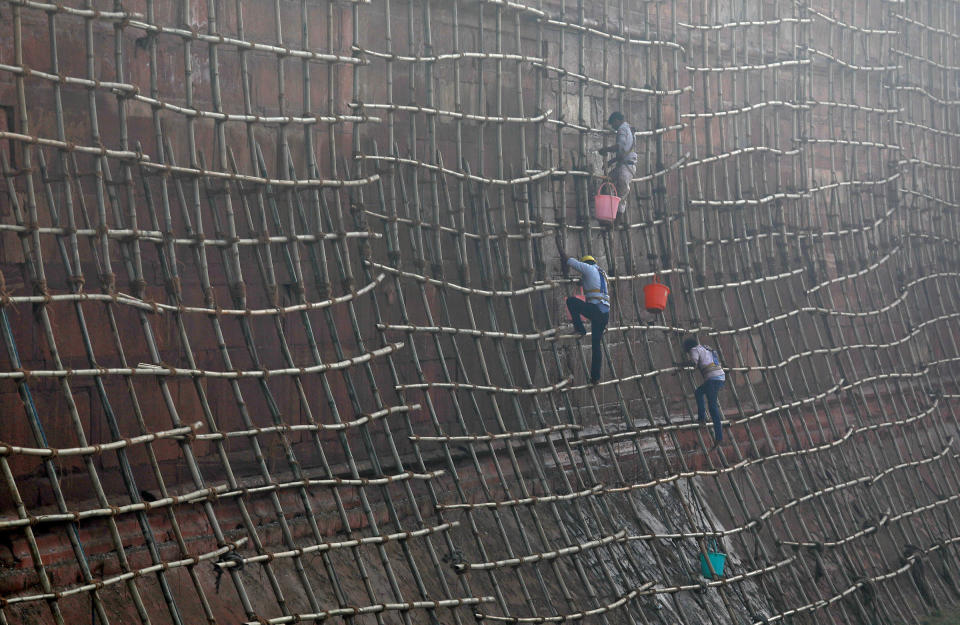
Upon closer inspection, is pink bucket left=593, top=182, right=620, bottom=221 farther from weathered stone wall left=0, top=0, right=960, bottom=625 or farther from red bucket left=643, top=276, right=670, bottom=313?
red bucket left=643, top=276, right=670, bottom=313

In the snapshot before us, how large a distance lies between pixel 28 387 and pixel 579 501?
3.98m

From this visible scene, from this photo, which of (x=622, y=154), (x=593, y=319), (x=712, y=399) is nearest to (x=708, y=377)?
(x=712, y=399)

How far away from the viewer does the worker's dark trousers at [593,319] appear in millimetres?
8500

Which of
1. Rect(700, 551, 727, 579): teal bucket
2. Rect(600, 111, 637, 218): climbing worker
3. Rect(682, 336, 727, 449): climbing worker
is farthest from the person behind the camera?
Rect(682, 336, 727, 449): climbing worker

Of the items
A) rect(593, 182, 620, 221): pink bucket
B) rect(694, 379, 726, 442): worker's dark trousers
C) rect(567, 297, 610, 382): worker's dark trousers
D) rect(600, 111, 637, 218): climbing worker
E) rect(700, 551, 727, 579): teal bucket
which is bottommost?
rect(700, 551, 727, 579): teal bucket

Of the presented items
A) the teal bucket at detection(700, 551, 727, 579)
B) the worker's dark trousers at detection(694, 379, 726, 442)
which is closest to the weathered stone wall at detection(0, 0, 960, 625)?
the teal bucket at detection(700, 551, 727, 579)

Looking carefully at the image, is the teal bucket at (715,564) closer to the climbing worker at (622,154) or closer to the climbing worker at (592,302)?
the climbing worker at (592,302)

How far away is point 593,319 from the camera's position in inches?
336

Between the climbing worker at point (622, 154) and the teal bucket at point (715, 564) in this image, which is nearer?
the teal bucket at point (715, 564)

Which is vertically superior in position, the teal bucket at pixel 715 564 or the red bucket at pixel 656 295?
the red bucket at pixel 656 295

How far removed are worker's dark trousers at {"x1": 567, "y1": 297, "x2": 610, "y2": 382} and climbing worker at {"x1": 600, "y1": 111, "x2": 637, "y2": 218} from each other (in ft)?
3.90

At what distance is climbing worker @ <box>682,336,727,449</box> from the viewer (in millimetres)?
9422

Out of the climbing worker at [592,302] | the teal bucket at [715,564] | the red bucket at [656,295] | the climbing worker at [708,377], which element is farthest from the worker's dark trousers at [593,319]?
the teal bucket at [715,564]

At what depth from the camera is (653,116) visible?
9.81m
